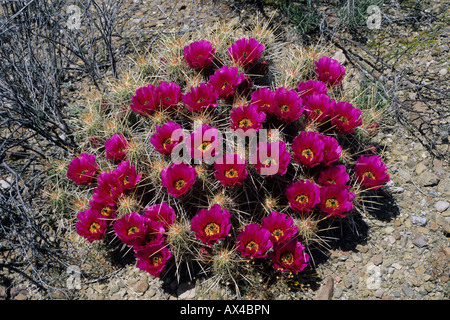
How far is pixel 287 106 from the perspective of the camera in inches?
111

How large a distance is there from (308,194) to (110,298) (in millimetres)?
1484

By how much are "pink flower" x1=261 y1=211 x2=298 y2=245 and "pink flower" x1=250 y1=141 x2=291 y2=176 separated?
0.88 feet

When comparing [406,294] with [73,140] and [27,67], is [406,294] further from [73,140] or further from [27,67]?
[27,67]

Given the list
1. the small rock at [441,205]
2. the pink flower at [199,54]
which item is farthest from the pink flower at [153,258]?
the small rock at [441,205]

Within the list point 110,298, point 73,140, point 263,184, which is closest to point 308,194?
point 263,184

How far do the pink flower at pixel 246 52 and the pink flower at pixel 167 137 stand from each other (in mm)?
707

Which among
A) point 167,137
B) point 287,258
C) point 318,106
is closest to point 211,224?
point 287,258

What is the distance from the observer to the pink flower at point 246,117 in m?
2.68

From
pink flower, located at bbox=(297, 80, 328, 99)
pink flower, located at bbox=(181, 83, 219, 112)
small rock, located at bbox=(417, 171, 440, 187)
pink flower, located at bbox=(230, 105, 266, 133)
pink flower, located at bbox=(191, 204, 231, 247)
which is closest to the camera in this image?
pink flower, located at bbox=(191, 204, 231, 247)

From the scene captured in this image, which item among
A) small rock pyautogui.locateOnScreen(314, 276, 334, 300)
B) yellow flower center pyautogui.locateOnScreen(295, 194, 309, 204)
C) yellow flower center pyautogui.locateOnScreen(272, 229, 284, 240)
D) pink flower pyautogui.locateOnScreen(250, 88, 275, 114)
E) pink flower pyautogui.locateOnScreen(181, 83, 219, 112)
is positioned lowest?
small rock pyautogui.locateOnScreen(314, 276, 334, 300)

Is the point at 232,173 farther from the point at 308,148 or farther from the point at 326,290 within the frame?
the point at 326,290

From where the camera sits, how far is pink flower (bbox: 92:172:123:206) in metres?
2.68

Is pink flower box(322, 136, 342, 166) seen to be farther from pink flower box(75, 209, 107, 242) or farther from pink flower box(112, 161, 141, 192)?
pink flower box(75, 209, 107, 242)

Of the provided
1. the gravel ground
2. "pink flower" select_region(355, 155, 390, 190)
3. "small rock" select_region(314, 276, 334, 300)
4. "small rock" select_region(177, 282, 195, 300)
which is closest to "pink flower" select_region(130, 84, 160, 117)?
the gravel ground
